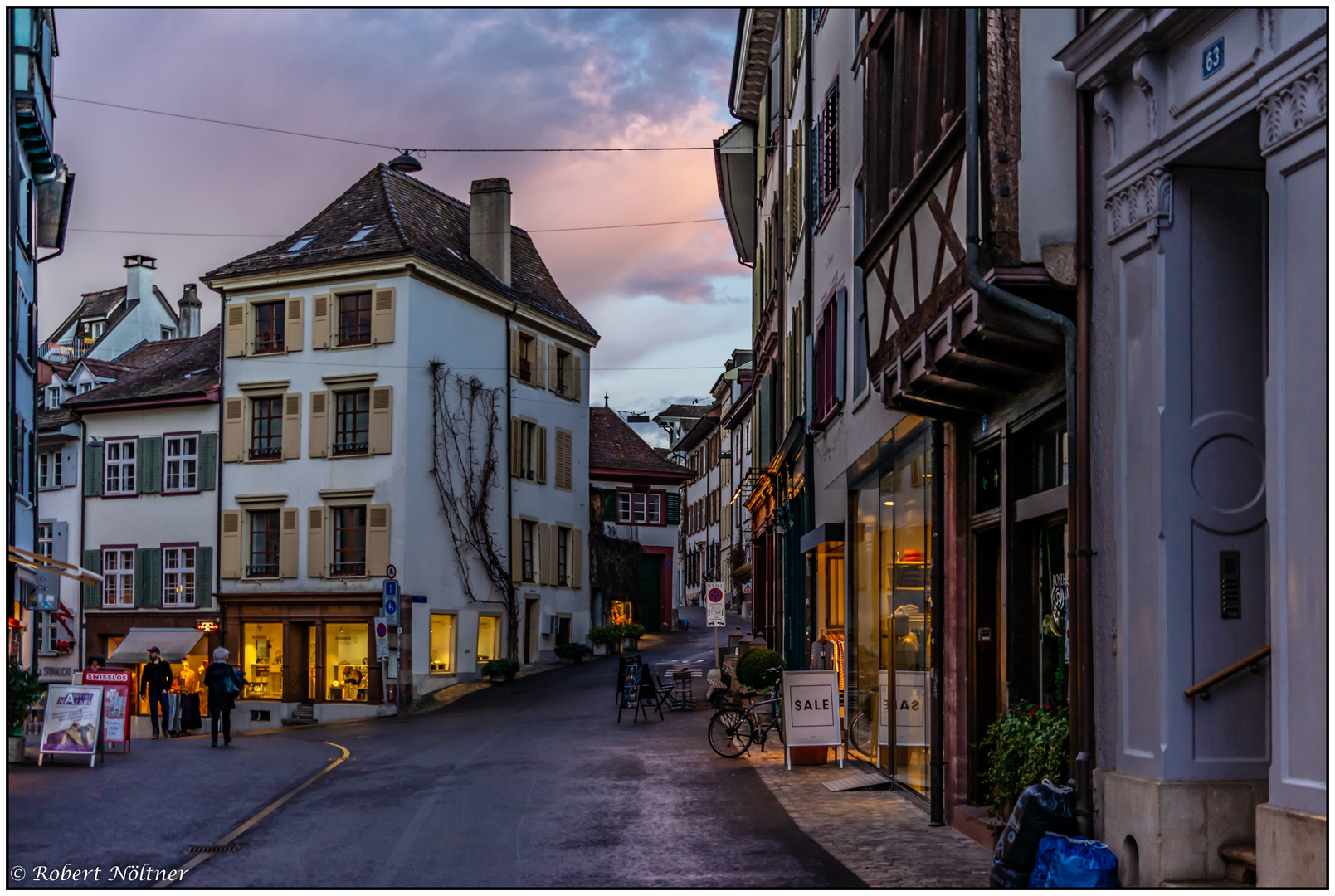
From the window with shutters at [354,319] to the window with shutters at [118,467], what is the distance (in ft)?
27.7

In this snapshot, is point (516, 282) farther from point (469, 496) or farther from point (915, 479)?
point (915, 479)

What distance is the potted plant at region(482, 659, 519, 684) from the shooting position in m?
39.9

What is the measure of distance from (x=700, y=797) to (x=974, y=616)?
3829 millimetres

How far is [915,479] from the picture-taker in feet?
48.3

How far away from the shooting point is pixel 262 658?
40406 mm

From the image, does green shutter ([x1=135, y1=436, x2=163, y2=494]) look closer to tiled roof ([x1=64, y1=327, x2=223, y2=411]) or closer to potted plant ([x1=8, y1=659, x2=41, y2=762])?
tiled roof ([x1=64, y1=327, x2=223, y2=411])

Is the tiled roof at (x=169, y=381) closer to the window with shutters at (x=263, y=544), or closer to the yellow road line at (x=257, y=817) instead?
the window with shutters at (x=263, y=544)

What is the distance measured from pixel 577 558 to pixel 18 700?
95.4ft

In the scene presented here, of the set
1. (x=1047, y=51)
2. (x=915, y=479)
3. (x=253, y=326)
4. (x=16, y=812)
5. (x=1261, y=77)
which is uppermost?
(x=253, y=326)

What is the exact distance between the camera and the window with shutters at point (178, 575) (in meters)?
41.7

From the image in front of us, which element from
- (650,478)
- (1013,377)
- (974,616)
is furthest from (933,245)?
(650,478)

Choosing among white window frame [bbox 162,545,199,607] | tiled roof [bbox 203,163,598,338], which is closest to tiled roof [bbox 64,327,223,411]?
tiled roof [bbox 203,163,598,338]

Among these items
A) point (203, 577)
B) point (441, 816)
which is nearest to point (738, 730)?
point (441, 816)

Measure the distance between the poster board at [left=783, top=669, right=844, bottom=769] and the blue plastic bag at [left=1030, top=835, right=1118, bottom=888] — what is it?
29.4 feet
